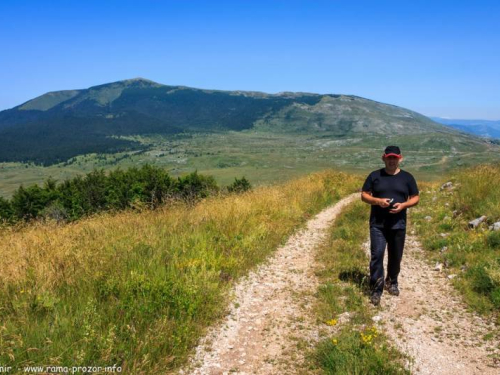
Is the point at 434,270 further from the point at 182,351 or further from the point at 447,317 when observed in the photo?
the point at 182,351

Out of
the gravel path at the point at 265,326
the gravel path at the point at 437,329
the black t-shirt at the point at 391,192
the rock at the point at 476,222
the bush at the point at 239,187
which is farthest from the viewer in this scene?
the bush at the point at 239,187

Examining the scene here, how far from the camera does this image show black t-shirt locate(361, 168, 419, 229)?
21.5 ft

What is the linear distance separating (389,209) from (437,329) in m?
2.16

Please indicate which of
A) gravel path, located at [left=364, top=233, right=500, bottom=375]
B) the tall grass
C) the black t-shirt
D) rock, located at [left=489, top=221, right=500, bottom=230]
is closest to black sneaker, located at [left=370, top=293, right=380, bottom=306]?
gravel path, located at [left=364, top=233, right=500, bottom=375]

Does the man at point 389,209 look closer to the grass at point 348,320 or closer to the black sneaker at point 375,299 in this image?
the black sneaker at point 375,299

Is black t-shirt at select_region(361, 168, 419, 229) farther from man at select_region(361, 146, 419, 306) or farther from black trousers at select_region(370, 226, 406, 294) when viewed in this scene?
black trousers at select_region(370, 226, 406, 294)

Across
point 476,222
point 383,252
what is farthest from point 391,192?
point 476,222

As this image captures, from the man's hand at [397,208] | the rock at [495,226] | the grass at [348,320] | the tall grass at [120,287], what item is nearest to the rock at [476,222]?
the rock at [495,226]

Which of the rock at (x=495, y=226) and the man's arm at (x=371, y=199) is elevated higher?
the man's arm at (x=371, y=199)

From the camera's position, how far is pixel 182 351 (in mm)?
4656

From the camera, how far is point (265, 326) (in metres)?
5.58

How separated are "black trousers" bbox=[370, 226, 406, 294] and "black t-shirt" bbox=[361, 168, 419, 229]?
0.14 m

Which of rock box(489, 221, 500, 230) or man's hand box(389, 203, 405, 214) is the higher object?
man's hand box(389, 203, 405, 214)

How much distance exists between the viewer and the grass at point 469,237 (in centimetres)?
613
